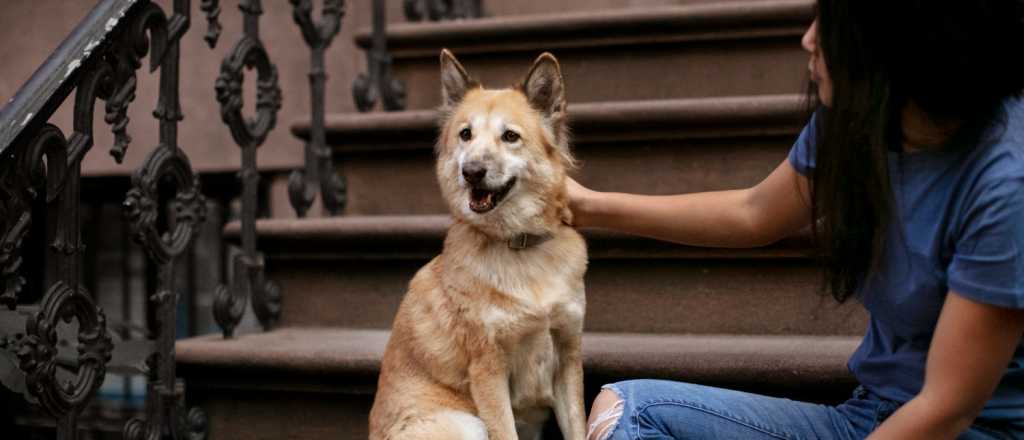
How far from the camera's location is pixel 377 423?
2008 millimetres

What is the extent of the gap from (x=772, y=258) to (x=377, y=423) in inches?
41.7

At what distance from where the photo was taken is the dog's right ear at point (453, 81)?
7.07 feet

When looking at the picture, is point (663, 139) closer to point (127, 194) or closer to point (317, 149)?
point (317, 149)

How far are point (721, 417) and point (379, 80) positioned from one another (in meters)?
2.02

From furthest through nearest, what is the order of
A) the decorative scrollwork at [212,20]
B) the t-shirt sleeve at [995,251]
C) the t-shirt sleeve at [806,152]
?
the decorative scrollwork at [212,20] < the t-shirt sleeve at [806,152] < the t-shirt sleeve at [995,251]

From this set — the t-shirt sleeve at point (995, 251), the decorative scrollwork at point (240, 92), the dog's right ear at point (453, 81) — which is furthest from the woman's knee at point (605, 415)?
the decorative scrollwork at point (240, 92)

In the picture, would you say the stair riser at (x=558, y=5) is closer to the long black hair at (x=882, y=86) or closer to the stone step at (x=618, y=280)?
the stone step at (x=618, y=280)

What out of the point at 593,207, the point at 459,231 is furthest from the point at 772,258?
the point at 459,231

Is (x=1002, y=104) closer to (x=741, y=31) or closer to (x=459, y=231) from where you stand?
(x=459, y=231)

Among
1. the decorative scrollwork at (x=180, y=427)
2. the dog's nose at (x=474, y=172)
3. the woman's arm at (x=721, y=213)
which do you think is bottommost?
the decorative scrollwork at (x=180, y=427)

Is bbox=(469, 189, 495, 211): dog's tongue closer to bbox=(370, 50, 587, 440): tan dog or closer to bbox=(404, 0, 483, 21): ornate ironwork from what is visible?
bbox=(370, 50, 587, 440): tan dog

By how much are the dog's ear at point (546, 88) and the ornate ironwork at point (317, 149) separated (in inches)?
38.4

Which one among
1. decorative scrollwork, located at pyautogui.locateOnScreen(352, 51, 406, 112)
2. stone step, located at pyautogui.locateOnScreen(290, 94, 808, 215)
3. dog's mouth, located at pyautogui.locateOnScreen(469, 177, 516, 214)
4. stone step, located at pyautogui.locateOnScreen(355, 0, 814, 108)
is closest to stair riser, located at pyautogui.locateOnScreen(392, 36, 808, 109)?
stone step, located at pyautogui.locateOnScreen(355, 0, 814, 108)

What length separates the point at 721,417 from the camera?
1581 mm
